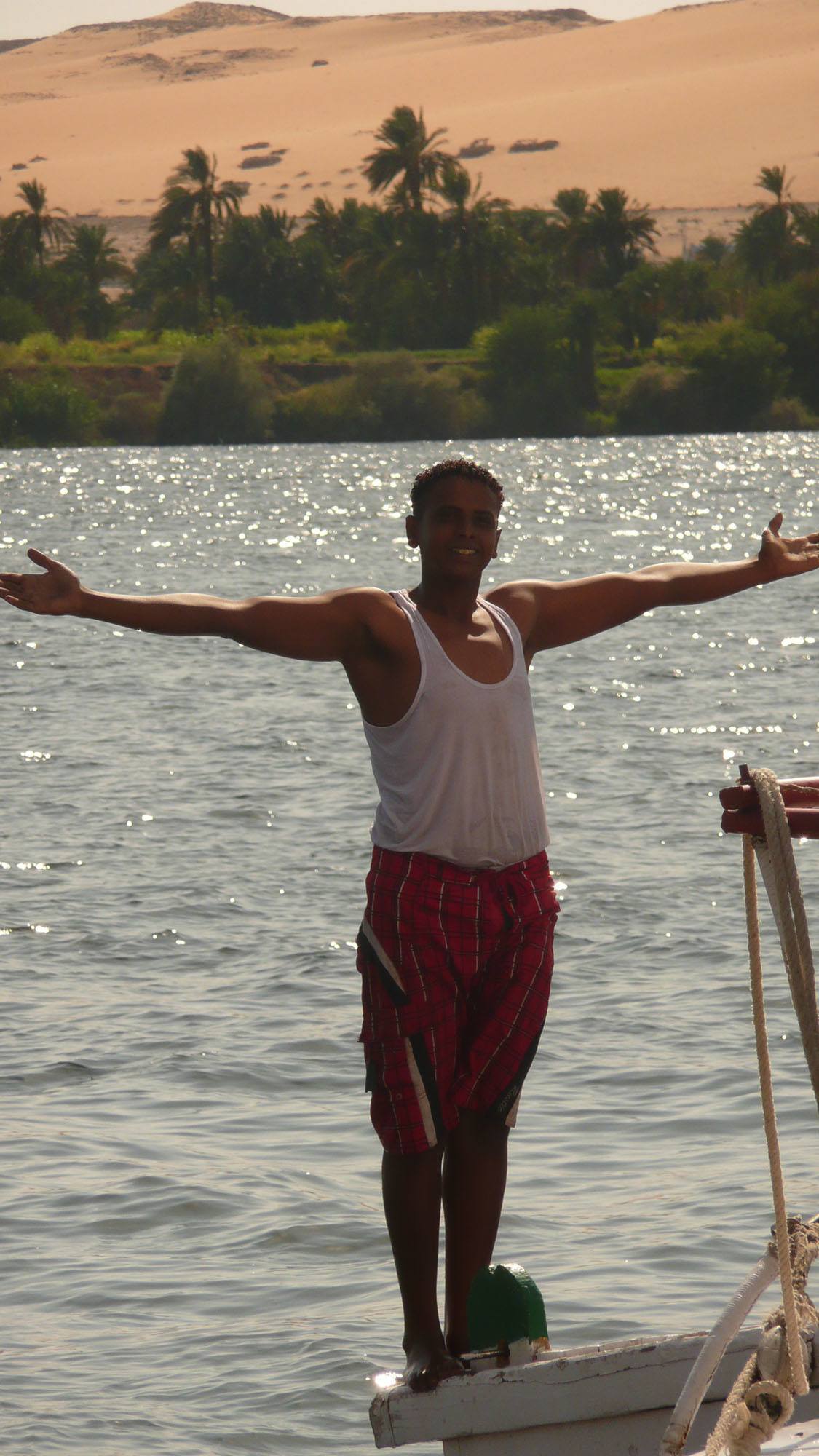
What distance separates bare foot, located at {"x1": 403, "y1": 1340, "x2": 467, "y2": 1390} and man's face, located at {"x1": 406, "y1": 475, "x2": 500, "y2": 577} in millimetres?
1739

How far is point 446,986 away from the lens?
175 inches

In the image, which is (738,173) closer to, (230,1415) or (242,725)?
(242,725)

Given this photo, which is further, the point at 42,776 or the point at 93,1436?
the point at 42,776

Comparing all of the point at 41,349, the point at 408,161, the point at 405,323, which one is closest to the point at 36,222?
the point at 408,161

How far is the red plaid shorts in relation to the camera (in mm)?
4414

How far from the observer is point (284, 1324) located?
6.95 metres

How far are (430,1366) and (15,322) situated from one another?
111964 mm

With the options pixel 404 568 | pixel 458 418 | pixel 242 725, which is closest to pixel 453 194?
pixel 458 418

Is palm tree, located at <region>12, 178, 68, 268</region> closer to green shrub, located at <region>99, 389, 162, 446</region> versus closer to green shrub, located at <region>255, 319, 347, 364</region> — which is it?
green shrub, located at <region>255, 319, 347, 364</region>

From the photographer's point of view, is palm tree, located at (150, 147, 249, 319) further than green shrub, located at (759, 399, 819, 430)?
Yes

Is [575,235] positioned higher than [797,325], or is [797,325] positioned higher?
[575,235]

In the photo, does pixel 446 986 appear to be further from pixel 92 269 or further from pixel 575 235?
pixel 92 269

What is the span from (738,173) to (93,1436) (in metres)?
176

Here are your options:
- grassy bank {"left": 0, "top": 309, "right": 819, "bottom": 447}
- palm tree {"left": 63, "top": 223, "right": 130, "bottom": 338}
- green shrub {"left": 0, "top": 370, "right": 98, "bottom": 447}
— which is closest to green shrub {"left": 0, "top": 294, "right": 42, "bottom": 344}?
palm tree {"left": 63, "top": 223, "right": 130, "bottom": 338}
